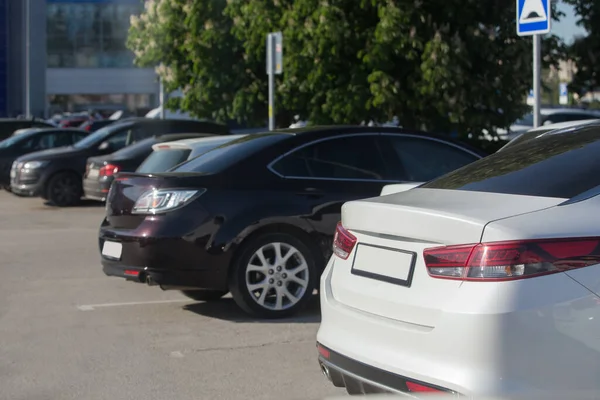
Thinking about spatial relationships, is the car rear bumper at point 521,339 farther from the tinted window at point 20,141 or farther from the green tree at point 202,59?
the tinted window at point 20,141

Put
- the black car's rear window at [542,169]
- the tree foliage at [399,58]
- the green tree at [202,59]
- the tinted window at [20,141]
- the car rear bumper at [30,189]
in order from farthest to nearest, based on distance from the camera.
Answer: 1. the tinted window at [20,141]
2. the green tree at [202,59]
3. the car rear bumper at [30,189]
4. the tree foliage at [399,58]
5. the black car's rear window at [542,169]

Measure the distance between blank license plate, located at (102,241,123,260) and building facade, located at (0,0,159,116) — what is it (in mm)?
59691

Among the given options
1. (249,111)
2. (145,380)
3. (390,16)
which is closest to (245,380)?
(145,380)

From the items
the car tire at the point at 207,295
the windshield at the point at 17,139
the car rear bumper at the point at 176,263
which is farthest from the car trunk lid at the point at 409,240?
the windshield at the point at 17,139

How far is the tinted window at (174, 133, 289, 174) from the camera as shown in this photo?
26.1ft

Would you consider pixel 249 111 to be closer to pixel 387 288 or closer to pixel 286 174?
pixel 286 174

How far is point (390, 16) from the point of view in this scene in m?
15.7

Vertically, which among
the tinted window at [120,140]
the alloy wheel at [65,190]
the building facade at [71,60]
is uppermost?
the building facade at [71,60]

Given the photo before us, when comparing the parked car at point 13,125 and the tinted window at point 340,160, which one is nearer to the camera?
the tinted window at point 340,160

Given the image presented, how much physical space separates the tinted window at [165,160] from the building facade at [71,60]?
55802mm

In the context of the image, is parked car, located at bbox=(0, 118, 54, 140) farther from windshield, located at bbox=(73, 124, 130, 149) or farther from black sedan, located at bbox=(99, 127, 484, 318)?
black sedan, located at bbox=(99, 127, 484, 318)

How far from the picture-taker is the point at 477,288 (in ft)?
13.2

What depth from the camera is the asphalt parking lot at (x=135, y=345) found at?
598cm

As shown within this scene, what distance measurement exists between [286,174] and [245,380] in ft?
7.75
